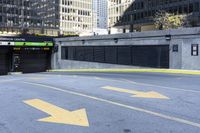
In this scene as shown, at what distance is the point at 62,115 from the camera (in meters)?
8.27

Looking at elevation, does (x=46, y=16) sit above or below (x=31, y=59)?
above

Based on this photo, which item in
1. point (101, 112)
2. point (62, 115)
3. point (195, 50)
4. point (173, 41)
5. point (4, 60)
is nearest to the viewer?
point (62, 115)

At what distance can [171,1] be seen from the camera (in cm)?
7981

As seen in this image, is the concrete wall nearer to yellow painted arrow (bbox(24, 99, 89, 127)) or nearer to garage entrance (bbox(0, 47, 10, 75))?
yellow painted arrow (bbox(24, 99, 89, 127))

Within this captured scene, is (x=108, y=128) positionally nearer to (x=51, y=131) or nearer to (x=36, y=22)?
(x=51, y=131)

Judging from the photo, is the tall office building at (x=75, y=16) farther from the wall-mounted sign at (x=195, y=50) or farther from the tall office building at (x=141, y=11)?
the wall-mounted sign at (x=195, y=50)

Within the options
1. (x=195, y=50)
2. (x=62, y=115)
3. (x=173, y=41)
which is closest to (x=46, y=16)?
(x=173, y=41)

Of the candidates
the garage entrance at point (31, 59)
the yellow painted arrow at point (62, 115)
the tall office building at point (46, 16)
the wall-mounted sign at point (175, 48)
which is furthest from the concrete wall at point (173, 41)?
the tall office building at point (46, 16)

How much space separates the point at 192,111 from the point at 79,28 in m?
132

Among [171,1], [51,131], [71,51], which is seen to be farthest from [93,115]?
[171,1]

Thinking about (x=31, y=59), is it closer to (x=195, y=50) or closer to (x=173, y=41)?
(x=173, y=41)

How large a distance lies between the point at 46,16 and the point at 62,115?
11678 centimetres

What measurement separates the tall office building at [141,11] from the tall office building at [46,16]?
27.1 metres

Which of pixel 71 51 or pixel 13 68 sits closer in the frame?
pixel 71 51
